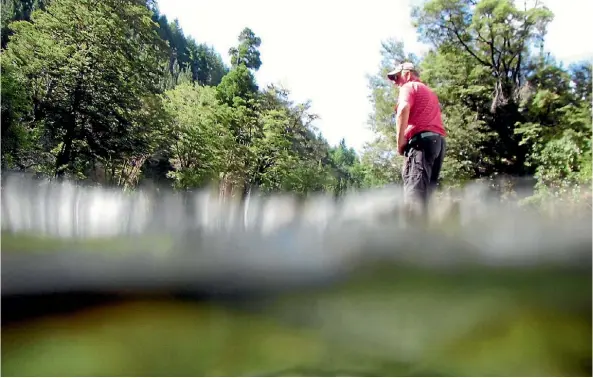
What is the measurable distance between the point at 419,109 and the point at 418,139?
0.07m

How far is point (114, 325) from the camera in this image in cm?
61

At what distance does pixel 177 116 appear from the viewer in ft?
4.53

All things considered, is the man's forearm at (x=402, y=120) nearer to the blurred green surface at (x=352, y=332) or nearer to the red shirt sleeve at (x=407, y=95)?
the red shirt sleeve at (x=407, y=95)

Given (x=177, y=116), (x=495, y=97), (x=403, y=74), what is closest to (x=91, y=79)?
(x=177, y=116)

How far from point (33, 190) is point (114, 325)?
54 cm

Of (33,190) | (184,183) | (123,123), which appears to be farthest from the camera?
(123,123)

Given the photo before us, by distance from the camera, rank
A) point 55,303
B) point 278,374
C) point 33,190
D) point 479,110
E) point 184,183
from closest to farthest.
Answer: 1. point 278,374
2. point 55,303
3. point 33,190
4. point 184,183
5. point 479,110

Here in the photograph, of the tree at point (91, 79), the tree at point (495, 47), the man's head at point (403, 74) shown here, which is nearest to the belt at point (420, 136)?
the man's head at point (403, 74)

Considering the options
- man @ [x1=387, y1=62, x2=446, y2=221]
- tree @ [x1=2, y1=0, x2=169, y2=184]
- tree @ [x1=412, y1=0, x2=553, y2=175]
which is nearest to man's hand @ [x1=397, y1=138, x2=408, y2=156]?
man @ [x1=387, y1=62, x2=446, y2=221]

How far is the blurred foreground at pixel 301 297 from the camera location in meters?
0.58

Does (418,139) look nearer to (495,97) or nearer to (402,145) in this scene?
(402,145)

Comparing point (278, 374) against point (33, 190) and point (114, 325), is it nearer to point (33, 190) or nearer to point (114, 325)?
point (114, 325)

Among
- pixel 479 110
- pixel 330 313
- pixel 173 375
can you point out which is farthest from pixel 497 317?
pixel 479 110

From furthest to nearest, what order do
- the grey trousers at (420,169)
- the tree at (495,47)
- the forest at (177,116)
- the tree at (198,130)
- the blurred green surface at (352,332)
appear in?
1. the tree at (495,47)
2. the tree at (198,130)
3. the forest at (177,116)
4. the grey trousers at (420,169)
5. the blurred green surface at (352,332)
